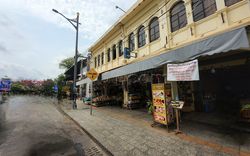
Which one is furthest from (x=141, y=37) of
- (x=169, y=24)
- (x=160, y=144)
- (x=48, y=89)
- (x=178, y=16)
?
(x=48, y=89)

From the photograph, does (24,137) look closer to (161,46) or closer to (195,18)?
(161,46)

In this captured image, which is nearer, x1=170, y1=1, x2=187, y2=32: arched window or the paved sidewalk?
the paved sidewalk

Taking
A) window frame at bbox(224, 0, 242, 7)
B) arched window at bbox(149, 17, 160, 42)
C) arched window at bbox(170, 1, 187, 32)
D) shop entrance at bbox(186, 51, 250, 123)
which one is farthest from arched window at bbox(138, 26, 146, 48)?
window frame at bbox(224, 0, 242, 7)

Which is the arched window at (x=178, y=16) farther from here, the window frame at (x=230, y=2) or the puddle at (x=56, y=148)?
the puddle at (x=56, y=148)

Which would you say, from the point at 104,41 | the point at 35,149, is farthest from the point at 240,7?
the point at 104,41

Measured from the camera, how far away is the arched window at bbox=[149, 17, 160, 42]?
925cm

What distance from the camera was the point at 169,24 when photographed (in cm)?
820

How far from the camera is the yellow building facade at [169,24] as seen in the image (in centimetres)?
567

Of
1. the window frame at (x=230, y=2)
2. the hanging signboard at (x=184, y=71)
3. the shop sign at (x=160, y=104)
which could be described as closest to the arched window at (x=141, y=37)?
the window frame at (x=230, y=2)

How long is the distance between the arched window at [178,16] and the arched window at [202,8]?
55 centimetres

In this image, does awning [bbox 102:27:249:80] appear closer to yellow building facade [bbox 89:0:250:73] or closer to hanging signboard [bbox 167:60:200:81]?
hanging signboard [bbox 167:60:200:81]

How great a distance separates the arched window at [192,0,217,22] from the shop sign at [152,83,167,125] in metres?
4.48

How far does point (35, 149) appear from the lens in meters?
4.11

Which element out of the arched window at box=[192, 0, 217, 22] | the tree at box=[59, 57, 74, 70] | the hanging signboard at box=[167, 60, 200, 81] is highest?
the tree at box=[59, 57, 74, 70]
